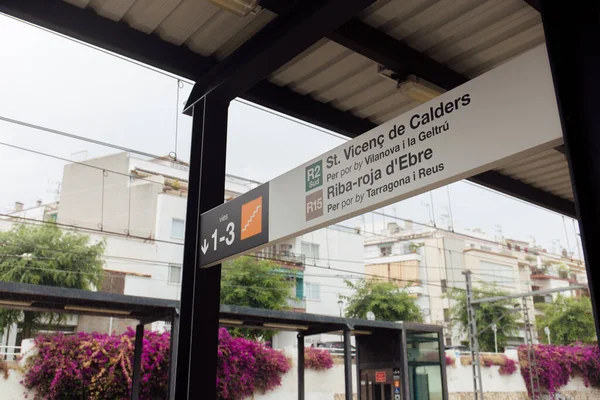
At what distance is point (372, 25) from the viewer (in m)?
3.91

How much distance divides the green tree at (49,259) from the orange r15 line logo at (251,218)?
1851cm

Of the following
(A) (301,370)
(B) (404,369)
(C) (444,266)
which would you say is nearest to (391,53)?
(B) (404,369)

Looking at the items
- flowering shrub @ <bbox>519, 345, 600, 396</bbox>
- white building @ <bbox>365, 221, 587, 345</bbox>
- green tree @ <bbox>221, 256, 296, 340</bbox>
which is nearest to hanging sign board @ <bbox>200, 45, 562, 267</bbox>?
green tree @ <bbox>221, 256, 296, 340</bbox>

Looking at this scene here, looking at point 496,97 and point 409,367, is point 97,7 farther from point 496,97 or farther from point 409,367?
point 409,367

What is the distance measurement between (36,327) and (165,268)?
27.4 ft

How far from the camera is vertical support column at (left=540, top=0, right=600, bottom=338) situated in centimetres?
205

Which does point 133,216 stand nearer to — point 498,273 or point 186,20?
point 186,20

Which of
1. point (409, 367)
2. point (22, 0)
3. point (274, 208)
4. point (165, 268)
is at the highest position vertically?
point (165, 268)

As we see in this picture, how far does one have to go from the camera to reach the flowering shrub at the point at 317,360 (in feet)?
62.0

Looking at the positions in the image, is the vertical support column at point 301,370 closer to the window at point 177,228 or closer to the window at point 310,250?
the window at point 177,228

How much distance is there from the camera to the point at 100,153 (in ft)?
95.4

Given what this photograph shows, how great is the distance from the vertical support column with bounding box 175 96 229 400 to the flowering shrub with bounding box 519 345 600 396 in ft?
85.5

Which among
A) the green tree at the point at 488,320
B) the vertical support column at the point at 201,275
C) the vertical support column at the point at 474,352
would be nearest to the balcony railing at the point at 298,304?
the green tree at the point at 488,320

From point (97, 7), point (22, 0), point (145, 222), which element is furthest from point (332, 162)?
→ point (145, 222)
